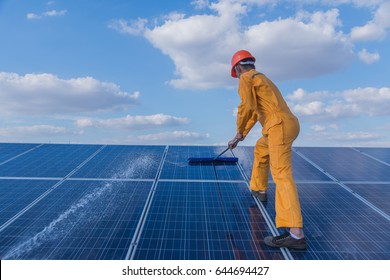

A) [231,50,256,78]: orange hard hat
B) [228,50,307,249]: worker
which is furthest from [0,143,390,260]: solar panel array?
[231,50,256,78]: orange hard hat

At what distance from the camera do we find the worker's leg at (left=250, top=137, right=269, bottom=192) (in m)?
4.73

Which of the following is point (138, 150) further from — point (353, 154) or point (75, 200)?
point (353, 154)

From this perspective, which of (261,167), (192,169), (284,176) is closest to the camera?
(284,176)

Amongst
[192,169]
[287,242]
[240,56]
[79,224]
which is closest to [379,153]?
[192,169]

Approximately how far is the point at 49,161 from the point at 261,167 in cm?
466

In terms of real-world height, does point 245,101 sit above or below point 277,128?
above

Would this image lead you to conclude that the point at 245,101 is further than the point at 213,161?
No

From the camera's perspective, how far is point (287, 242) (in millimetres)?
3514

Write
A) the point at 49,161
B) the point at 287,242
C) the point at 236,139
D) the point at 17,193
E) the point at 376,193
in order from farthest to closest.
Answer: the point at 49,161 < the point at 376,193 < the point at 17,193 < the point at 236,139 < the point at 287,242

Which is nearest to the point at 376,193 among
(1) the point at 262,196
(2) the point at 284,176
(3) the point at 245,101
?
(1) the point at 262,196

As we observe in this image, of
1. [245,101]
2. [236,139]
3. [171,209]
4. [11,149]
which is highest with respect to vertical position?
[245,101]

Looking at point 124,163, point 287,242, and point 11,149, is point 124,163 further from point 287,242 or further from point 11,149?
point 287,242

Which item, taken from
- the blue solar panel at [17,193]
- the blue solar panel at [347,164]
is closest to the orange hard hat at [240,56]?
the blue solar panel at [347,164]
